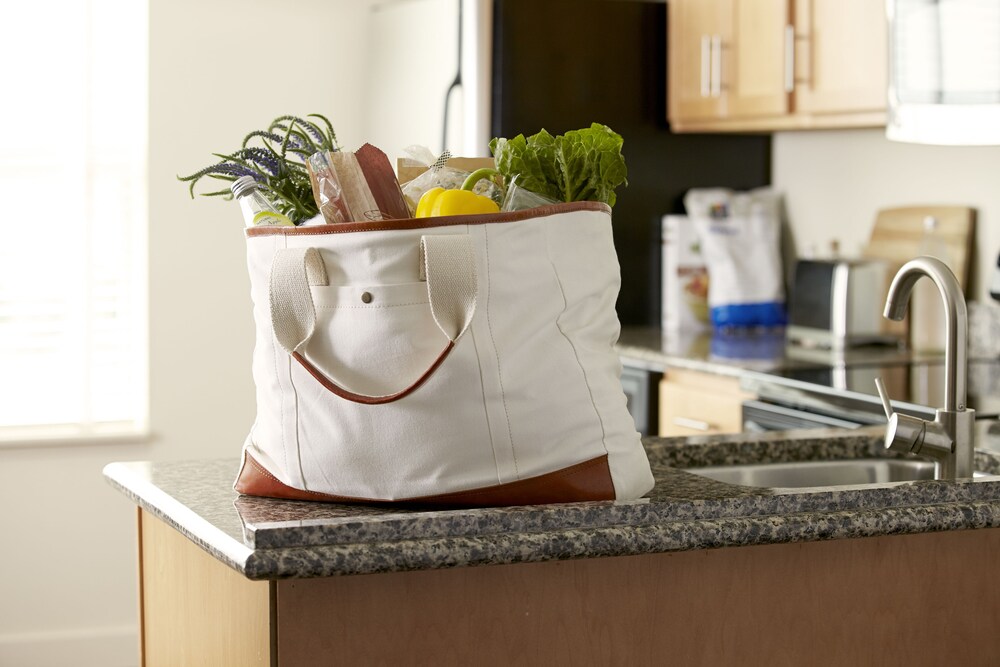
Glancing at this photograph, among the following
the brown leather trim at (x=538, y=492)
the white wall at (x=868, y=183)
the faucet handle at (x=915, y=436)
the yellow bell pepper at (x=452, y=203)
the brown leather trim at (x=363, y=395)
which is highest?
the white wall at (x=868, y=183)

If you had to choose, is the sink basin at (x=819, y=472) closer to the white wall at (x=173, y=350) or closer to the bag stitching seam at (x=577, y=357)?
the bag stitching seam at (x=577, y=357)

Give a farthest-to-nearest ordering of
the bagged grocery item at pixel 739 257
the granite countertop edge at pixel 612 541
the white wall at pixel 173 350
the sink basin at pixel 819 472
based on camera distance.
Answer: the bagged grocery item at pixel 739 257, the white wall at pixel 173 350, the sink basin at pixel 819 472, the granite countertop edge at pixel 612 541

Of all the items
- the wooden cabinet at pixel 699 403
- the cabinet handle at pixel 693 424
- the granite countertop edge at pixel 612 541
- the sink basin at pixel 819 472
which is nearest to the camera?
the granite countertop edge at pixel 612 541

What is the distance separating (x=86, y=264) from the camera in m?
3.78

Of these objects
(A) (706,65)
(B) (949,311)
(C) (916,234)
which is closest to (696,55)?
(A) (706,65)

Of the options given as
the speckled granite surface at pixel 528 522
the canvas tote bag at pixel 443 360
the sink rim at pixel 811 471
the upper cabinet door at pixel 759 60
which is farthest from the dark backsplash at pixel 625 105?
the canvas tote bag at pixel 443 360

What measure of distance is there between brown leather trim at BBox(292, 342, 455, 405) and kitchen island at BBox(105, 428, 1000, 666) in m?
0.11

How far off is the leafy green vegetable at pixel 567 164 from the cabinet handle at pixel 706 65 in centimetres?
253

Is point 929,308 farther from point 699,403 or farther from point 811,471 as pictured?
point 811,471

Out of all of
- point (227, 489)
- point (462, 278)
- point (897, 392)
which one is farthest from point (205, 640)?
point (897, 392)

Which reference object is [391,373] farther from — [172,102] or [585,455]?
[172,102]

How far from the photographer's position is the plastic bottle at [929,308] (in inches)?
133

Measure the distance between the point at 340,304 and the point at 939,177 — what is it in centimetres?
263

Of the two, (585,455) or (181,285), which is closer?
(585,455)
